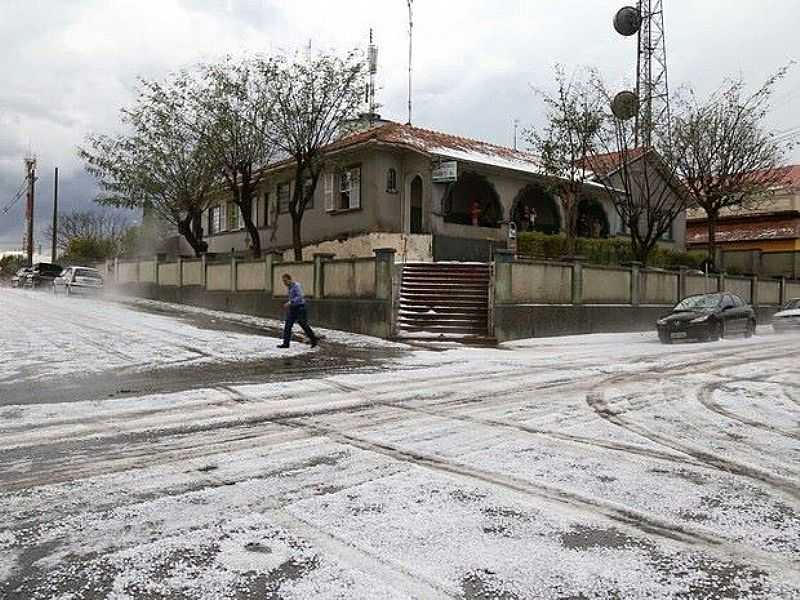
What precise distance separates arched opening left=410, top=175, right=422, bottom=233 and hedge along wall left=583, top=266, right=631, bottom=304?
24.9 feet

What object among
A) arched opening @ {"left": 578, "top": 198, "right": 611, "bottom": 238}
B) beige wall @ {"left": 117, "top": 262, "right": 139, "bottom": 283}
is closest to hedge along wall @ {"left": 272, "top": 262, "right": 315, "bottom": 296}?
beige wall @ {"left": 117, "top": 262, "right": 139, "bottom": 283}

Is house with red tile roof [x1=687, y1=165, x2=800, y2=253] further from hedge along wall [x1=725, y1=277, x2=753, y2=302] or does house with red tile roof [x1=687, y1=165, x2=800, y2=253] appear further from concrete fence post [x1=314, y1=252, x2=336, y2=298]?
concrete fence post [x1=314, y1=252, x2=336, y2=298]

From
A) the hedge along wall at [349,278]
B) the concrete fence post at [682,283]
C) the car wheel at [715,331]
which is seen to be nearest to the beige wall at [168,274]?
the hedge along wall at [349,278]

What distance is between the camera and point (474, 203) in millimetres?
27547

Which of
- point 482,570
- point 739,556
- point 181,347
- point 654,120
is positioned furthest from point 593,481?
point 654,120

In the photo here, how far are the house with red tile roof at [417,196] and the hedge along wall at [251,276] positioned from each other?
3630 mm

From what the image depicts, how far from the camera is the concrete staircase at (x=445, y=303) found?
18109mm

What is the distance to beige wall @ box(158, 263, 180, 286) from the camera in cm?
2942

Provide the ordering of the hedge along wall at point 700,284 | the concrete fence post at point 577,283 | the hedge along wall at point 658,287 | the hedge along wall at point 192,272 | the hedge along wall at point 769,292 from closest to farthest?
1. the concrete fence post at point 577,283
2. the hedge along wall at point 658,287
3. the hedge along wall at point 700,284
4. the hedge along wall at point 192,272
5. the hedge along wall at point 769,292

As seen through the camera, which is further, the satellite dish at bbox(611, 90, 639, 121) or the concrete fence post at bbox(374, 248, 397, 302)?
the satellite dish at bbox(611, 90, 639, 121)

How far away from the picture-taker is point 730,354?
14.7 metres

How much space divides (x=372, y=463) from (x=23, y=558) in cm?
255

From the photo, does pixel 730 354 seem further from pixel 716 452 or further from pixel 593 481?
pixel 593 481

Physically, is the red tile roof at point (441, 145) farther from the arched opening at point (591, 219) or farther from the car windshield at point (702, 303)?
the car windshield at point (702, 303)
